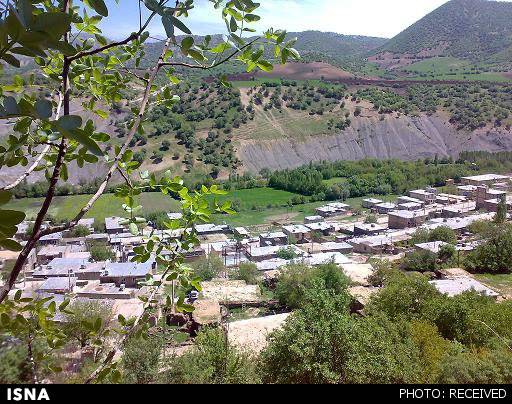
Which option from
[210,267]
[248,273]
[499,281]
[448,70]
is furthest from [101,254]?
[448,70]

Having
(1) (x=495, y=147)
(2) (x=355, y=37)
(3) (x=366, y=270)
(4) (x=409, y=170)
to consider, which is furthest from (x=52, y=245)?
(2) (x=355, y=37)

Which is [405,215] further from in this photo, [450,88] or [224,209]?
[450,88]

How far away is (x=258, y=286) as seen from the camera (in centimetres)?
2000

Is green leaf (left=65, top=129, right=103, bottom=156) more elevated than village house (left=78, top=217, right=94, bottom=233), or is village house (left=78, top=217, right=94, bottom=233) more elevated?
green leaf (left=65, top=129, right=103, bottom=156)

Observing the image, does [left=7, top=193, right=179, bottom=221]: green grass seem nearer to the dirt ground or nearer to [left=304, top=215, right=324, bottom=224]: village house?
[left=304, top=215, right=324, bottom=224]: village house

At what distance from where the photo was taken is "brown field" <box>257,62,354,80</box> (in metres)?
66.8

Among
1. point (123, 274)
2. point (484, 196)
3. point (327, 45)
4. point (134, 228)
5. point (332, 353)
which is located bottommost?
point (484, 196)

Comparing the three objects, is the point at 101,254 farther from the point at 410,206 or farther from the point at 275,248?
the point at 410,206

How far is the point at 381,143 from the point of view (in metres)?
54.1

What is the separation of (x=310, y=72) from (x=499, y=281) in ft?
178

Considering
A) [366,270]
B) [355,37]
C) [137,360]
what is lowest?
[366,270]

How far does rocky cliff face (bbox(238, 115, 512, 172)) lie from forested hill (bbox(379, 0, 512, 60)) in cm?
3983

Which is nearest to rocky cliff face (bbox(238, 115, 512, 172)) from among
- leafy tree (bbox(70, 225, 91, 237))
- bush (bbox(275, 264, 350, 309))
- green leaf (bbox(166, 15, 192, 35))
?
leafy tree (bbox(70, 225, 91, 237))

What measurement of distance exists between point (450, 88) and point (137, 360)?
64081mm
